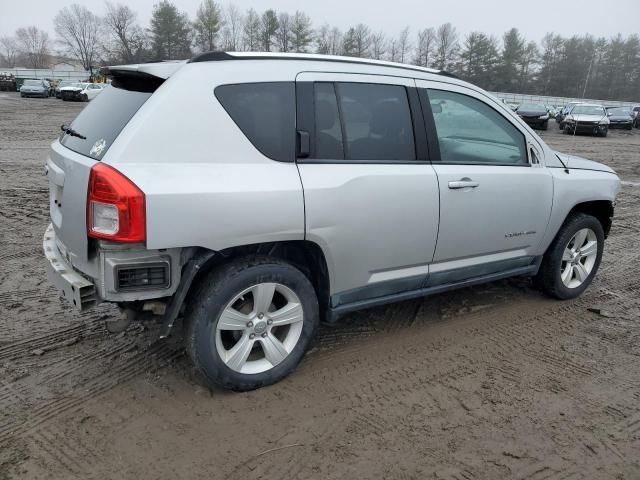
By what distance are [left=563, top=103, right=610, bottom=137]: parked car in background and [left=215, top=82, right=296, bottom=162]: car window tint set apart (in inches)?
1028

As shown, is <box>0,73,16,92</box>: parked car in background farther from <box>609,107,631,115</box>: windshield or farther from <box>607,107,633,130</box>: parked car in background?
<box>609,107,631,115</box>: windshield

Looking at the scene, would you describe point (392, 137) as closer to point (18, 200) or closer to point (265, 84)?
point (265, 84)

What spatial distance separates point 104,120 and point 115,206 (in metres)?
0.74

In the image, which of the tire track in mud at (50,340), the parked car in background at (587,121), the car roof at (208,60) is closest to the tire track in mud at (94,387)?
the tire track in mud at (50,340)

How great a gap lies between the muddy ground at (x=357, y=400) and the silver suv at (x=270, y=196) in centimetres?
38

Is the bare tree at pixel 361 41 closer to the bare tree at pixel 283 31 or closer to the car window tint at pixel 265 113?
the bare tree at pixel 283 31

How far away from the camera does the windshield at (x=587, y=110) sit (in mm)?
26781

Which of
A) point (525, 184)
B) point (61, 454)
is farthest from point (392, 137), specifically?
point (61, 454)

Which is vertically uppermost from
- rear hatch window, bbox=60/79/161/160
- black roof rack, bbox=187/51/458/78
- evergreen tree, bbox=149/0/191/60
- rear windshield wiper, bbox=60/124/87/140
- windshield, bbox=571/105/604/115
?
evergreen tree, bbox=149/0/191/60

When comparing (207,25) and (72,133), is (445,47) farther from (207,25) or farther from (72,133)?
(72,133)

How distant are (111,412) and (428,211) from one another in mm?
2274

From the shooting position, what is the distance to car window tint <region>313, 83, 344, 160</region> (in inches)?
125

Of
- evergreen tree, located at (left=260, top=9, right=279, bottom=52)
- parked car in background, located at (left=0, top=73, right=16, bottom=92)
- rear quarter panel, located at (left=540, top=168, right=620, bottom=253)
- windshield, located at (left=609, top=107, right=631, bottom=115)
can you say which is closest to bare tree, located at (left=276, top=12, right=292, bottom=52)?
evergreen tree, located at (left=260, top=9, right=279, bottom=52)

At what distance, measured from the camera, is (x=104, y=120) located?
9.98ft
